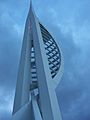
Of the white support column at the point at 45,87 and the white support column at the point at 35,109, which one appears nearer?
the white support column at the point at 35,109

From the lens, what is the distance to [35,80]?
2353 centimetres

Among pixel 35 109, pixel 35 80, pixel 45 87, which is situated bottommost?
pixel 35 109

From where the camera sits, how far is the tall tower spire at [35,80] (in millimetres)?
20016

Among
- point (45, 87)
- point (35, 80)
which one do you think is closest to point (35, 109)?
point (45, 87)

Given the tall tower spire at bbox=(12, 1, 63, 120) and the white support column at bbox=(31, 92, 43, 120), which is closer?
the white support column at bbox=(31, 92, 43, 120)

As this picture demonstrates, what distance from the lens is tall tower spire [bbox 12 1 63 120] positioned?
20016mm

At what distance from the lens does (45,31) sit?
1117 inches

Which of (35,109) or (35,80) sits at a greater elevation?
Result: (35,80)

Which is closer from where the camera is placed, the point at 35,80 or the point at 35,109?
the point at 35,109

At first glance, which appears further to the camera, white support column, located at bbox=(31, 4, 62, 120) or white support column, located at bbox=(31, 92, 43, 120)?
white support column, located at bbox=(31, 4, 62, 120)

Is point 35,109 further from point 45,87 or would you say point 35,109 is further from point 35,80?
point 35,80

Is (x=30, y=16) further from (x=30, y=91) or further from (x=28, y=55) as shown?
(x=30, y=91)

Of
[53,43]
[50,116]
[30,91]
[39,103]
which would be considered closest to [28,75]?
[30,91]

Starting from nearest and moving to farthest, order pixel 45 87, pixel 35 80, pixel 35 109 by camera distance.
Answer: pixel 35 109 → pixel 45 87 → pixel 35 80
